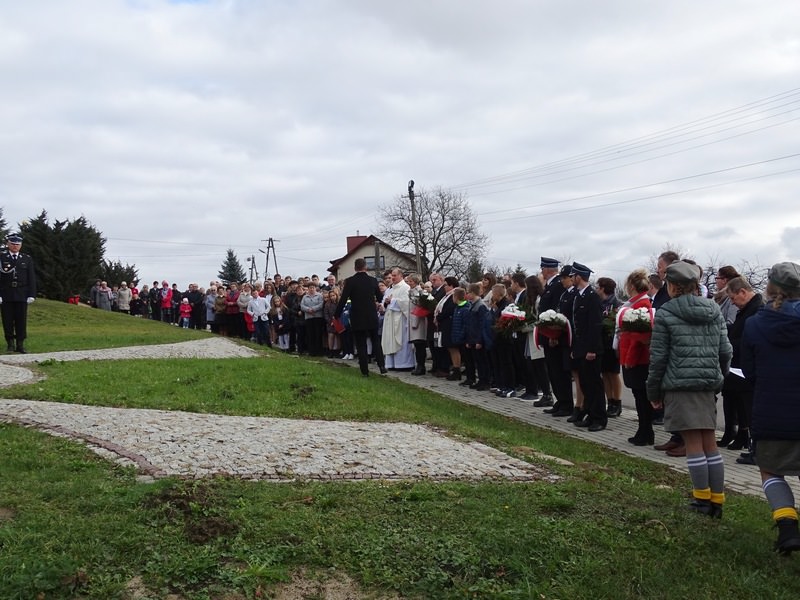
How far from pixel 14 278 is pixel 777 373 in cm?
1483

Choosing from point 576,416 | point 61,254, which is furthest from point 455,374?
point 61,254

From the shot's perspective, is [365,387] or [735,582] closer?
[735,582]

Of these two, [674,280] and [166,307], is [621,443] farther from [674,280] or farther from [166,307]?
[166,307]

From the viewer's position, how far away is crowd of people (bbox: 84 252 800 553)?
518 centimetres

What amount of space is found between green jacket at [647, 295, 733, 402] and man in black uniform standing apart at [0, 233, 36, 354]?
13.6 meters

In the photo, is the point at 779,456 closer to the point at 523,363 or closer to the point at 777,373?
the point at 777,373

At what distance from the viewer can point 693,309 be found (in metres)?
5.98

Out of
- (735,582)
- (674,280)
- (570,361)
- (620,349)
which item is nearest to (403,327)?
(570,361)

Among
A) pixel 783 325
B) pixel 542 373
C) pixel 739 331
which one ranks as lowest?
pixel 542 373

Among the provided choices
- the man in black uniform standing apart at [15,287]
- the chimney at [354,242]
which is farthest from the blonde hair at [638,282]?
the chimney at [354,242]

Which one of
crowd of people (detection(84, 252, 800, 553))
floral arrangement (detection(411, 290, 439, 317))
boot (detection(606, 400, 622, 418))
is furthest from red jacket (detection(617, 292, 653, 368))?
floral arrangement (detection(411, 290, 439, 317))

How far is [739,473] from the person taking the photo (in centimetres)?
800

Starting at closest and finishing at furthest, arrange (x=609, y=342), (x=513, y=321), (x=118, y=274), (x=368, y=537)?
(x=368, y=537), (x=609, y=342), (x=513, y=321), (x=118, y=274)

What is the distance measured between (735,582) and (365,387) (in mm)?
8201
